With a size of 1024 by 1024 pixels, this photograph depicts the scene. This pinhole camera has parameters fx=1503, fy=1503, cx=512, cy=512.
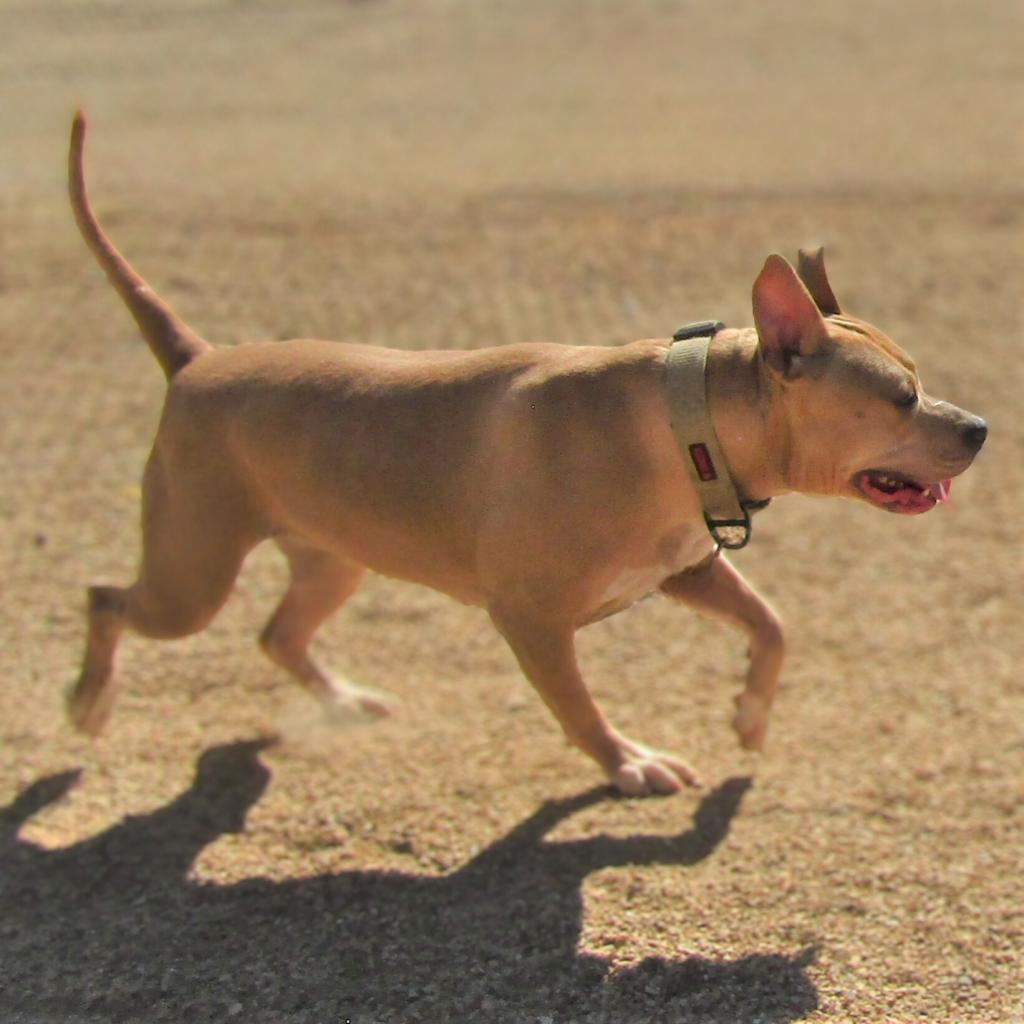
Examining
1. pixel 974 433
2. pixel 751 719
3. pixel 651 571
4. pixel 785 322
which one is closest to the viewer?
pixel 785 322

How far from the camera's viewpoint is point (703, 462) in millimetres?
3930

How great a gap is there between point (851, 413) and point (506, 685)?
2.22 meters

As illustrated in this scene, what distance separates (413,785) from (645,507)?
152 centimetres

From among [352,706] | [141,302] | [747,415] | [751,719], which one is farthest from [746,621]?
[141,302]

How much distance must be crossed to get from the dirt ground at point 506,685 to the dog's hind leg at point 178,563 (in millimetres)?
569

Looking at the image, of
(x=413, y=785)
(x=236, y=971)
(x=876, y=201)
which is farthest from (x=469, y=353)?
(x=876, y=201)

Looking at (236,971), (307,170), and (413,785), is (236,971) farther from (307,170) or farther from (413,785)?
(307,170)

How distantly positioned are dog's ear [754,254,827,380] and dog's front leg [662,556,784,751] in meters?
0.87

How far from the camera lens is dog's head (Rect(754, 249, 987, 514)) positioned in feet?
12.4

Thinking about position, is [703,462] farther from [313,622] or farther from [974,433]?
[313,622]

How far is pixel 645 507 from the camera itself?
402 centimetres

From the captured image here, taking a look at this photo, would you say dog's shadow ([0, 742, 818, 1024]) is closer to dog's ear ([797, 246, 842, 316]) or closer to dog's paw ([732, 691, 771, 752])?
dog's paw ([732, 691, 771, 752])

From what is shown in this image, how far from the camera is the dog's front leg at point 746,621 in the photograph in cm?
456

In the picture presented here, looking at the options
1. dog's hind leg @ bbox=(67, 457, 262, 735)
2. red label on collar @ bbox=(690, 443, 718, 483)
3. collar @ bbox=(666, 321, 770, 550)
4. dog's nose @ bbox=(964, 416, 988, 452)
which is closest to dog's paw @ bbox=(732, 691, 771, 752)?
collar @ bbox=(666, 321, 770, 550)
